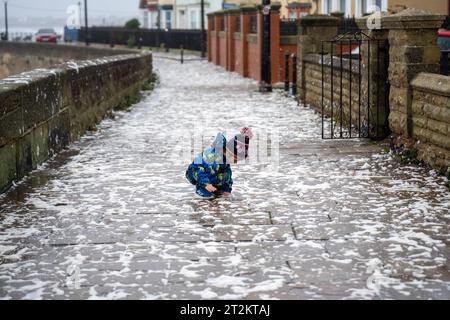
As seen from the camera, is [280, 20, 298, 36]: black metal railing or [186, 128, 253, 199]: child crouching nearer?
[186, 128, 253, 199]: child crouching

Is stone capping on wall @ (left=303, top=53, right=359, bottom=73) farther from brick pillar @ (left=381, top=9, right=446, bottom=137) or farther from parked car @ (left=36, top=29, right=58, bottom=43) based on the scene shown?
parked car @ (left=36, top=29, right=58, bottom=43)

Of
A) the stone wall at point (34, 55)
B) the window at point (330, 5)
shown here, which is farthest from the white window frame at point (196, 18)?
the window at point (330, 5)

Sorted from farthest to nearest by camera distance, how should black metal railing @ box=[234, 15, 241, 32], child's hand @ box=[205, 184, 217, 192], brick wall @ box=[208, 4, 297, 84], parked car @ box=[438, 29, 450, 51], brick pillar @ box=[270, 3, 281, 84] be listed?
black metal railing @ box=[234, 15, 241, 32], brick wall @ box=[208, 4, 297, 84], brick pillar @ box=[270, 3, 281, 84], parked car @ box=[438, 29, 450, 51], child's hand @ box=[205, 184, 217, 192]

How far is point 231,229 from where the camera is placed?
649 centimetres

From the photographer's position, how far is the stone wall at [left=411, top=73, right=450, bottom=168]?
850 centimetres

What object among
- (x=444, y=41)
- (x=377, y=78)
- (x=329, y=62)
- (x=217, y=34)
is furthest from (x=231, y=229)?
(x=217, y=34)

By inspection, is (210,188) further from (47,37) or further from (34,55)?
(47,37)

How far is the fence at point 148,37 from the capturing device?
168 feet

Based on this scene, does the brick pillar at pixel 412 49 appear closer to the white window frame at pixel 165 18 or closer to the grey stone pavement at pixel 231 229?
the grey stone pavement at pixel 231 229

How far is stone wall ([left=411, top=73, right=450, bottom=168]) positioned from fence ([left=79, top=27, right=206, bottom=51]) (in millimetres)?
40360

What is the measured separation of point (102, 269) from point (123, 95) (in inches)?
500

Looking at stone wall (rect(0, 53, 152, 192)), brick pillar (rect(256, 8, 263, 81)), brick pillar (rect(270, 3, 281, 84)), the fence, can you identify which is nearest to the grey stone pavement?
stone wall (rect(0, 53, 152, 192))

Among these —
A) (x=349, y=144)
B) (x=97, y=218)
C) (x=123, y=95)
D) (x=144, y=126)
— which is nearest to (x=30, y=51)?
(x=123, y=95)

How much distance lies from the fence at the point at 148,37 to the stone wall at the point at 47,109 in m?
35.5
